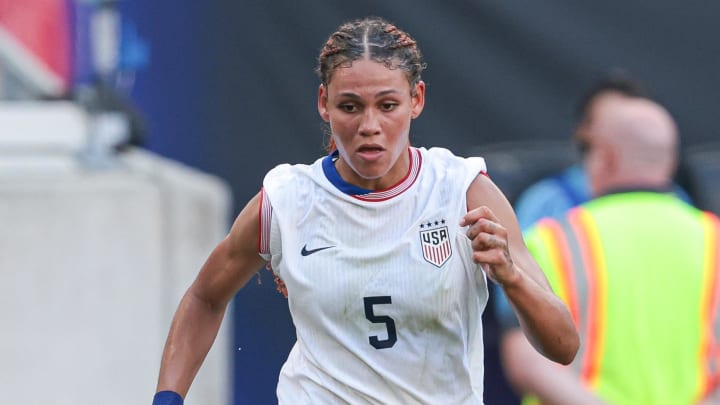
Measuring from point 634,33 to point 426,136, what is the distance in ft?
3.41

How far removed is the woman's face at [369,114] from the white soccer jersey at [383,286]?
0.12 metres

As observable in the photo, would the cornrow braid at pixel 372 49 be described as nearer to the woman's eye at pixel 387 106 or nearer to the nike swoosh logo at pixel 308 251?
the woman's eye at pixel 387 106

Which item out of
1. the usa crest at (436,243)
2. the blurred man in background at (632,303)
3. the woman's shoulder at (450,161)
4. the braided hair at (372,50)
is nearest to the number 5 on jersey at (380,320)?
the usa crest at (436,243)

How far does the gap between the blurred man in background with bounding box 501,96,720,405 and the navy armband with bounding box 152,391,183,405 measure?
1500 millimetres

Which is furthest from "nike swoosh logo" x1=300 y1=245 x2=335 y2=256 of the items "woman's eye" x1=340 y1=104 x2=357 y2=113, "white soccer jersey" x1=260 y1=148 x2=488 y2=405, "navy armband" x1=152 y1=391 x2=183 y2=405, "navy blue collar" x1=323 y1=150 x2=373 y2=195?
"navy armband" x1=152 y1=391 x2=183 y2=405

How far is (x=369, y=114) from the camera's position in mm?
3500

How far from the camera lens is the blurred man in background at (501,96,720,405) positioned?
488cm

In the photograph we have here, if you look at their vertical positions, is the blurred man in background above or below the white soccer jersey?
below

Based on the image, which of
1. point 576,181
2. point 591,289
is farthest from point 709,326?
point 576,181

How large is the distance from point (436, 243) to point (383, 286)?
16cm

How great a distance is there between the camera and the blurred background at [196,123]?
20.3ft

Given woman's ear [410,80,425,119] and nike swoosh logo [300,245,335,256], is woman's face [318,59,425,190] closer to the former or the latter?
woman's ear [410,80,425,119]

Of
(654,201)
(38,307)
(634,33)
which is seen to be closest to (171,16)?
(38,307)

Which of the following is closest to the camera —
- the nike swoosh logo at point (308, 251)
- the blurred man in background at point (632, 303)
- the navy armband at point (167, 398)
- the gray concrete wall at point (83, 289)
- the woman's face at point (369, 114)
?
the woman's face at point (369, 114)
